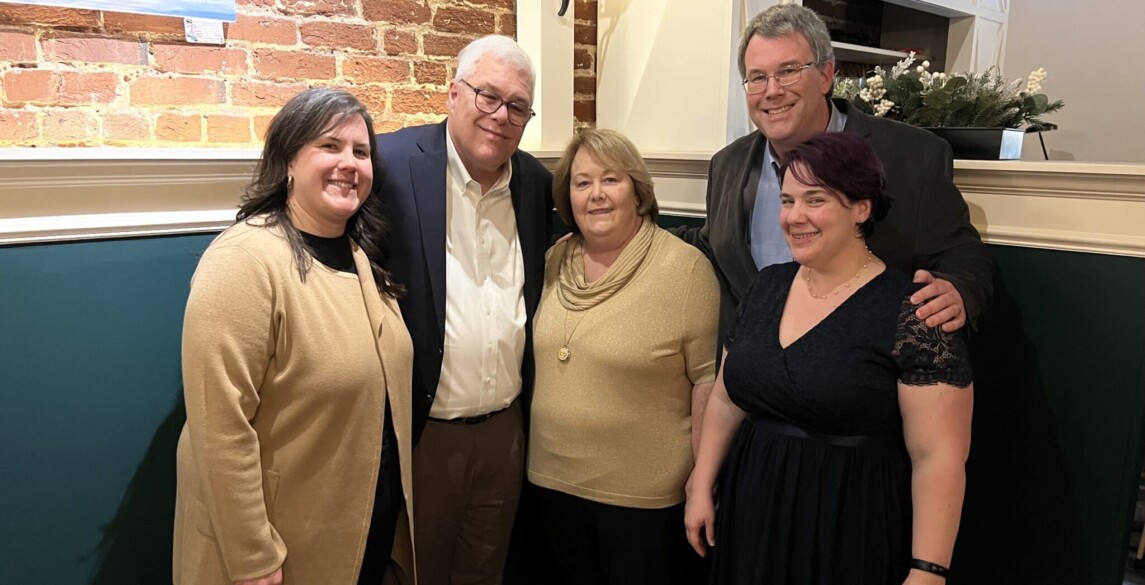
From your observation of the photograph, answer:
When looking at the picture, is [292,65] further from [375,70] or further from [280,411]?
[280,411]

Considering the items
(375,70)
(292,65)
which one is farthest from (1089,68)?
(292,65)

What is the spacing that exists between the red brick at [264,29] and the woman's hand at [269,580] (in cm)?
137

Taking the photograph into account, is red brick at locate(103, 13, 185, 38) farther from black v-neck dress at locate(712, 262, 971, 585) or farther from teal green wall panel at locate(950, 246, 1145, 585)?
teal green wall panel at locate(950, 246, 1145, 585)

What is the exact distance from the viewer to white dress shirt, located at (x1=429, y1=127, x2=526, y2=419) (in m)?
1.70

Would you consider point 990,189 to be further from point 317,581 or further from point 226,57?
point 226,57

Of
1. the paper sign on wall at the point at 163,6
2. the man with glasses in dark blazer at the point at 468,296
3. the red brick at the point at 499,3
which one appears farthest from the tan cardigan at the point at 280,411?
the red brick at the point at 499,3

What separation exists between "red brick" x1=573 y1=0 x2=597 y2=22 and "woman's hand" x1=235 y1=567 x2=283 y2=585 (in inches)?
78.0

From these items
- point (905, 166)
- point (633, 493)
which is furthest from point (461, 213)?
point (905, 166)

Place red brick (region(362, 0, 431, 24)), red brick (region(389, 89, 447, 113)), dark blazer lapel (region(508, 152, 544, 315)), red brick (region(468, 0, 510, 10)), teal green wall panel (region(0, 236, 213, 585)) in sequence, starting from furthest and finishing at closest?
red brick (region(468, 0, 510, 10)) → red brick (region(389, 89, 447, 113)) → red brick (region(362, 0, 431, 24)) → dark blazer lapel (region(508, 152, 544, 315)) → teal green wall panel (region(0, 236, 213, 585))

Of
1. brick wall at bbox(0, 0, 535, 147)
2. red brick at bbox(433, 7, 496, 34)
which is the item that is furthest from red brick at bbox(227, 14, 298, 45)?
red brick at bbox(433, 7, 496, 34)

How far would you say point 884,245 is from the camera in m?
1.60

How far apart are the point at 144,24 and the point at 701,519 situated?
1.78 metres

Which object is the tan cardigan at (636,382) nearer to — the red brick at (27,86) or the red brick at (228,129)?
the red brick at (228,129)

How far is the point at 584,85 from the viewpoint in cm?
263
